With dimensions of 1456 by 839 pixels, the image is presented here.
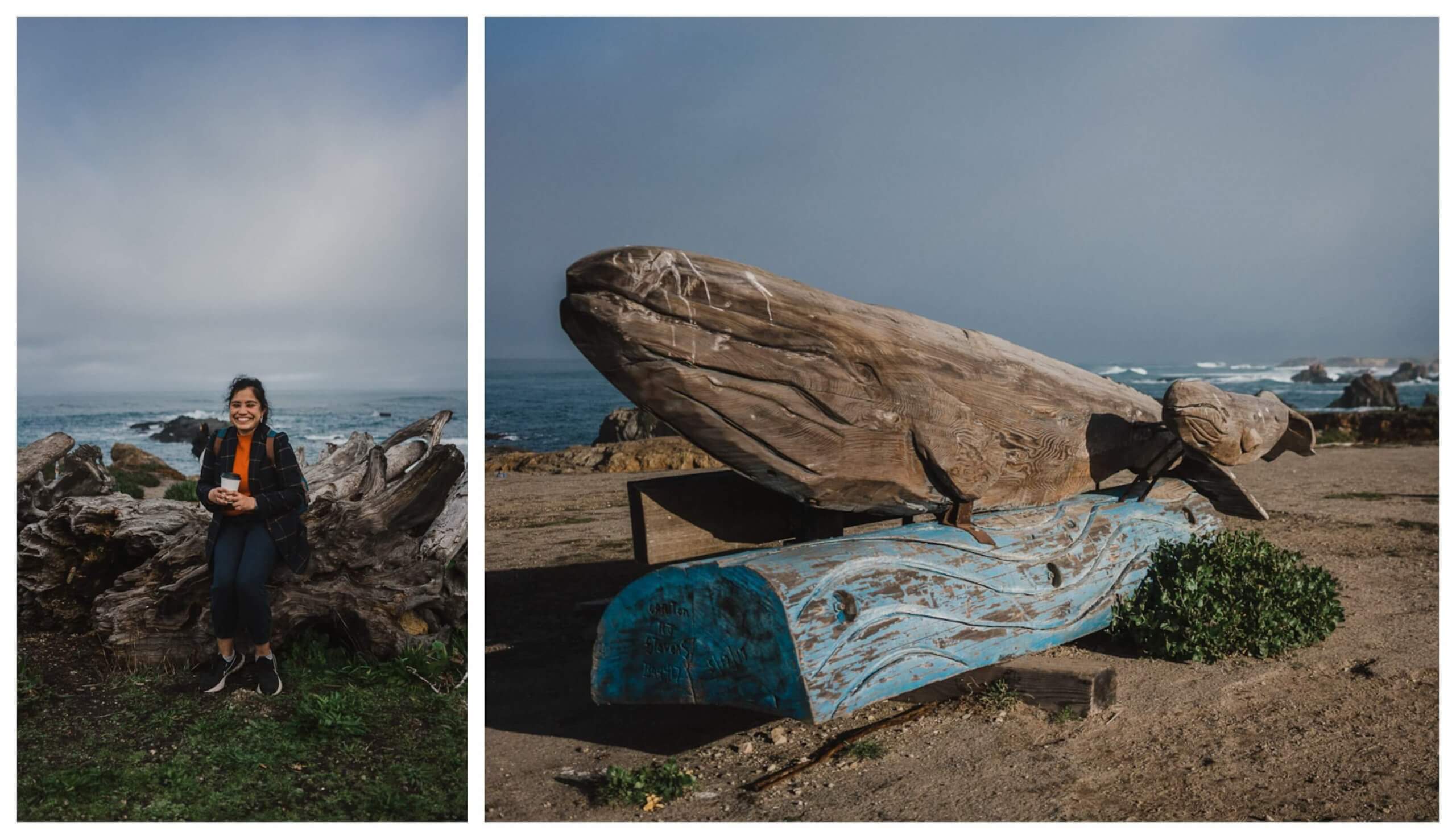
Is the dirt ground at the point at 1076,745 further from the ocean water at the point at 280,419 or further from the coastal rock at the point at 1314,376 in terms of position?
the coastal rock at the point at 1314,376

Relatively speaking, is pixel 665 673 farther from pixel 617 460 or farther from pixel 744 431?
pixel 617 460

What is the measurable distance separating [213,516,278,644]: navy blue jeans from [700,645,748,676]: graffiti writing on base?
1932 mm

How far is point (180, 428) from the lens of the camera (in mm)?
8992

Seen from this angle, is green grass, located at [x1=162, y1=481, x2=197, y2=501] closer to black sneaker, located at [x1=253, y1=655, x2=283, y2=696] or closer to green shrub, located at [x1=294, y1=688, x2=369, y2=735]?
black sneaker, located at [x1=253, y1=655, x2=283, y2=696]

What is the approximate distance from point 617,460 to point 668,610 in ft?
33.3

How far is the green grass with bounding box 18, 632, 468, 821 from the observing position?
3492mm

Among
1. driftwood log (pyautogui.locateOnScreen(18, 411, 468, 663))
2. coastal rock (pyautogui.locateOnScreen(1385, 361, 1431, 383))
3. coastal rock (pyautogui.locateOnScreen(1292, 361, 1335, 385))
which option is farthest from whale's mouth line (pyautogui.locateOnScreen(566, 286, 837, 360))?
coastal rock (pyautogui.locateOnScreen(1292, 361, 1335, 385))

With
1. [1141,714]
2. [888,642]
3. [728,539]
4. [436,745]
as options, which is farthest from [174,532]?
[1141,714]

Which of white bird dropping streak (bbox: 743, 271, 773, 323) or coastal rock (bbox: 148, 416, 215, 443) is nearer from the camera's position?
white bird dropping streak (bbox: 743, 271, 773, 323)

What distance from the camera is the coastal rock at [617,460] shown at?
1365cm

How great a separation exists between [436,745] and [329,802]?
0.55 meters

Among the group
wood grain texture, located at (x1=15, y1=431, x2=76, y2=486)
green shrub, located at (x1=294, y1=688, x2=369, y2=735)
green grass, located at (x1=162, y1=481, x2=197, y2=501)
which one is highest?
wood grain texture, located at (x1=15, y1=431, x2=76, y2=486)

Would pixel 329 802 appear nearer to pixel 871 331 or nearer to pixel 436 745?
pixel 436 745

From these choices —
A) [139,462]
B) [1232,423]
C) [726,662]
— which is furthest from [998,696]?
[139,462]
